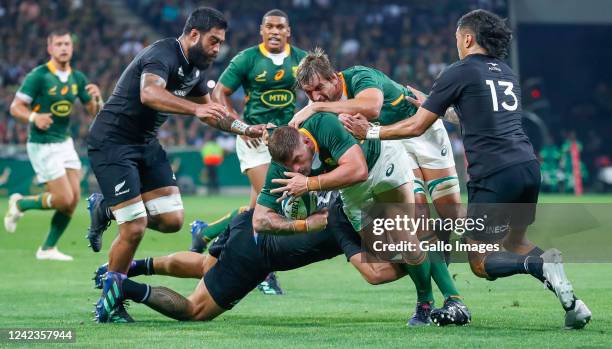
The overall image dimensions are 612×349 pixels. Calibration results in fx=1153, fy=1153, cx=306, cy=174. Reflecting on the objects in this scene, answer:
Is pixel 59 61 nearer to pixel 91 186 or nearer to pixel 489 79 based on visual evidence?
pixel 489 79

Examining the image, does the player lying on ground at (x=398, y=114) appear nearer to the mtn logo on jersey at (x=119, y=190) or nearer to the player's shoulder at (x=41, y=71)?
the mtn logo on jersey at (x=119, y=190)

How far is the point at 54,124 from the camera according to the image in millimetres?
15539

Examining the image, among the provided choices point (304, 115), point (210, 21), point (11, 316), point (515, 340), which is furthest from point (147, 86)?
point (515, 340)

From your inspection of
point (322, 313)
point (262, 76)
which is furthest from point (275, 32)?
point (322, 313)

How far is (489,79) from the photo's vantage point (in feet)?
27.6

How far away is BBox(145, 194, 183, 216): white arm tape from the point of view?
408 inches

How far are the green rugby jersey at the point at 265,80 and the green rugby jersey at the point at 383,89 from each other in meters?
2.99

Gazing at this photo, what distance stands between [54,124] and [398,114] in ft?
23.0

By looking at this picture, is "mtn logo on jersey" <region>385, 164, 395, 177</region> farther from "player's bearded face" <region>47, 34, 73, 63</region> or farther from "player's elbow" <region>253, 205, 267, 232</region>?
"player's bearded face" <region>47, 34, 73, 63</region>

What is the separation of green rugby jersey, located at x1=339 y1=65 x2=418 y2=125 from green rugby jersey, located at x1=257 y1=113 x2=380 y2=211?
74 cm

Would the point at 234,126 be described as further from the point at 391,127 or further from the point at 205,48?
the point at 391,127

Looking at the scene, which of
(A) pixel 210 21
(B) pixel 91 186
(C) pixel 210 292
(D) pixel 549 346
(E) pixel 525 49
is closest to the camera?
(D) pixel 549 346

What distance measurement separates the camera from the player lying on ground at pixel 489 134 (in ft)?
27.4

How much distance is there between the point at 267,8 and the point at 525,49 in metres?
8.20
